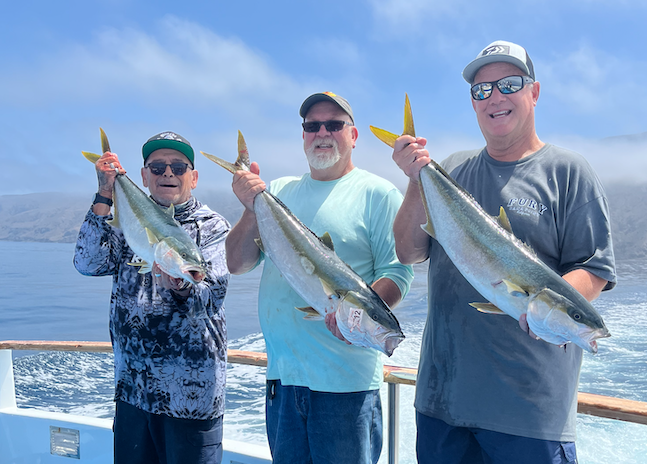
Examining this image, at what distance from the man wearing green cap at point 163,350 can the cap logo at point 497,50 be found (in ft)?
5.27

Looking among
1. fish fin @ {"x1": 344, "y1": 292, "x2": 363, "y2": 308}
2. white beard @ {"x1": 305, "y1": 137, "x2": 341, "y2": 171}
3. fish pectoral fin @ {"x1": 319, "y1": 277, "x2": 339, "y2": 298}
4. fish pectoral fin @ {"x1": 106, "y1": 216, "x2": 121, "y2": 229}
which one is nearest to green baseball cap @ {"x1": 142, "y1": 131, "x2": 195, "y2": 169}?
fish pectoral fin @ {"x1": 106, "y1": 216, "x2": 121, "y2": 229}

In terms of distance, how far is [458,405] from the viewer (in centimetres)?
180

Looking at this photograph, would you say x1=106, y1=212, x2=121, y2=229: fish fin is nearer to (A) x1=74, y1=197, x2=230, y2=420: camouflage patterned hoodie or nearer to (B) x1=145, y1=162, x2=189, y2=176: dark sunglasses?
(A) x1=74, y1=197, x2=230, y2=420: camouflage patterned hoodie

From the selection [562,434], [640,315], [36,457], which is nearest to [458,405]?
[562,434]

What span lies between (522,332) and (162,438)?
187 cm

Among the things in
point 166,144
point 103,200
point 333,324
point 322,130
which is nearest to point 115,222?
point 103,200

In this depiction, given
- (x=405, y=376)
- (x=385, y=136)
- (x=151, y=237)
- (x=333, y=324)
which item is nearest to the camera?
(x=333, y=324)

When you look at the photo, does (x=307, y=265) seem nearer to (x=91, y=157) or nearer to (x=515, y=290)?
(x=515, y=290)

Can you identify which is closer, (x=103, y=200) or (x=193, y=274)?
(x=193, y=274)

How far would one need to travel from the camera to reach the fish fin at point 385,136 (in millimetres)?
1807

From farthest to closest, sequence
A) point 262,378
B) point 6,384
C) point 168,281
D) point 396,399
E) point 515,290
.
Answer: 1. point 262,378
2. point 6,384
3. point 396,399
4. point 168,281
5. point 515,290

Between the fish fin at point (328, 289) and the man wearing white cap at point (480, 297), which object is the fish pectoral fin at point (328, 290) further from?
the man wearing white cap at point (480, 297)

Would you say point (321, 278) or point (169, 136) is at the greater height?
point (169, 136)

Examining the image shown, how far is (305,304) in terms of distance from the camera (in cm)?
220
